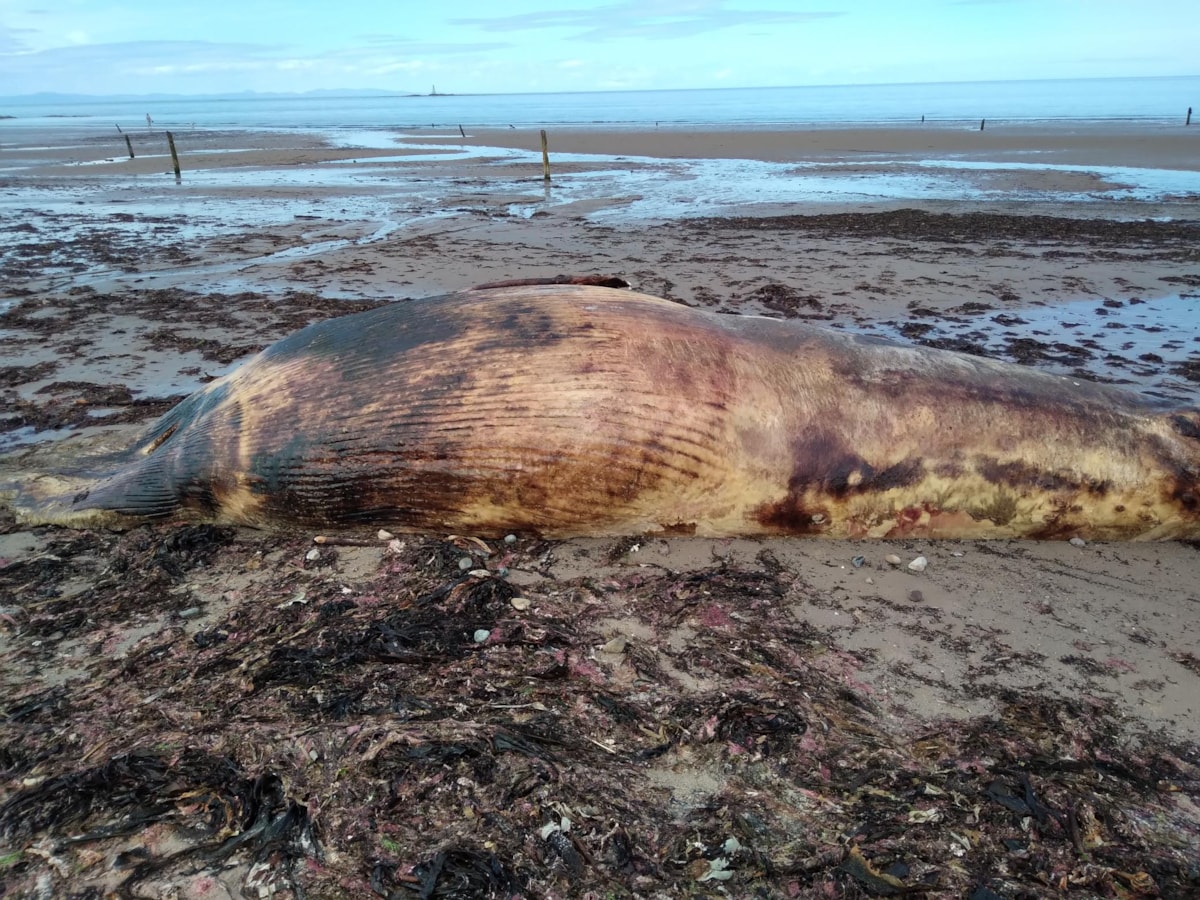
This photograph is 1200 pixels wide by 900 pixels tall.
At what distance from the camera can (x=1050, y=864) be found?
219 centimetres

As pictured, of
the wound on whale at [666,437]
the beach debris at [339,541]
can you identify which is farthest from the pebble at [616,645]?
the beach debris at [339,541]

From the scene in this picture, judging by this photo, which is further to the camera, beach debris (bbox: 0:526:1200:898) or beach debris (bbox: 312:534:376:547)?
beach debris (bbox: 312:534:376:547)

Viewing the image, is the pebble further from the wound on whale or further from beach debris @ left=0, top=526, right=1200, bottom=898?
the wound on whale

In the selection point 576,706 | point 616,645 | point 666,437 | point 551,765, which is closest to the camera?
point 551,765

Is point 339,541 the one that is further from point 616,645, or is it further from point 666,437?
point 666,437

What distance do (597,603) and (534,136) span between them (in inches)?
1840

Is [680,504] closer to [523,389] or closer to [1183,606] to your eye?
[523,389]

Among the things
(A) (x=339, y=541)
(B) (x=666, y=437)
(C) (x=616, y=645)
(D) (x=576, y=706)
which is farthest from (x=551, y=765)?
(A) (x=339, y=541)

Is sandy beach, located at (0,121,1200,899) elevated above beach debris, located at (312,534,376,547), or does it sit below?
below

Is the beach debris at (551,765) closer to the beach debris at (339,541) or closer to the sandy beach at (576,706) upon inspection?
the sandy beach at (576,706)

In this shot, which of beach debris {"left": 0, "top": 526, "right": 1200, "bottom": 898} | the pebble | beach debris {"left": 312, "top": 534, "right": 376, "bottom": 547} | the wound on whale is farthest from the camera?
beach debris {"left": 312, "top": 534, "right": 376, "bottom": 547}

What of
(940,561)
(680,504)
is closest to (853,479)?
(940,561)

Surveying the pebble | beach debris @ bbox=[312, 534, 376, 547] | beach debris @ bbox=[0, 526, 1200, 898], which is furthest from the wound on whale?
the pebble

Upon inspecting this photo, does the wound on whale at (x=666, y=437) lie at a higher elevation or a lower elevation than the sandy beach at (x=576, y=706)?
higher
